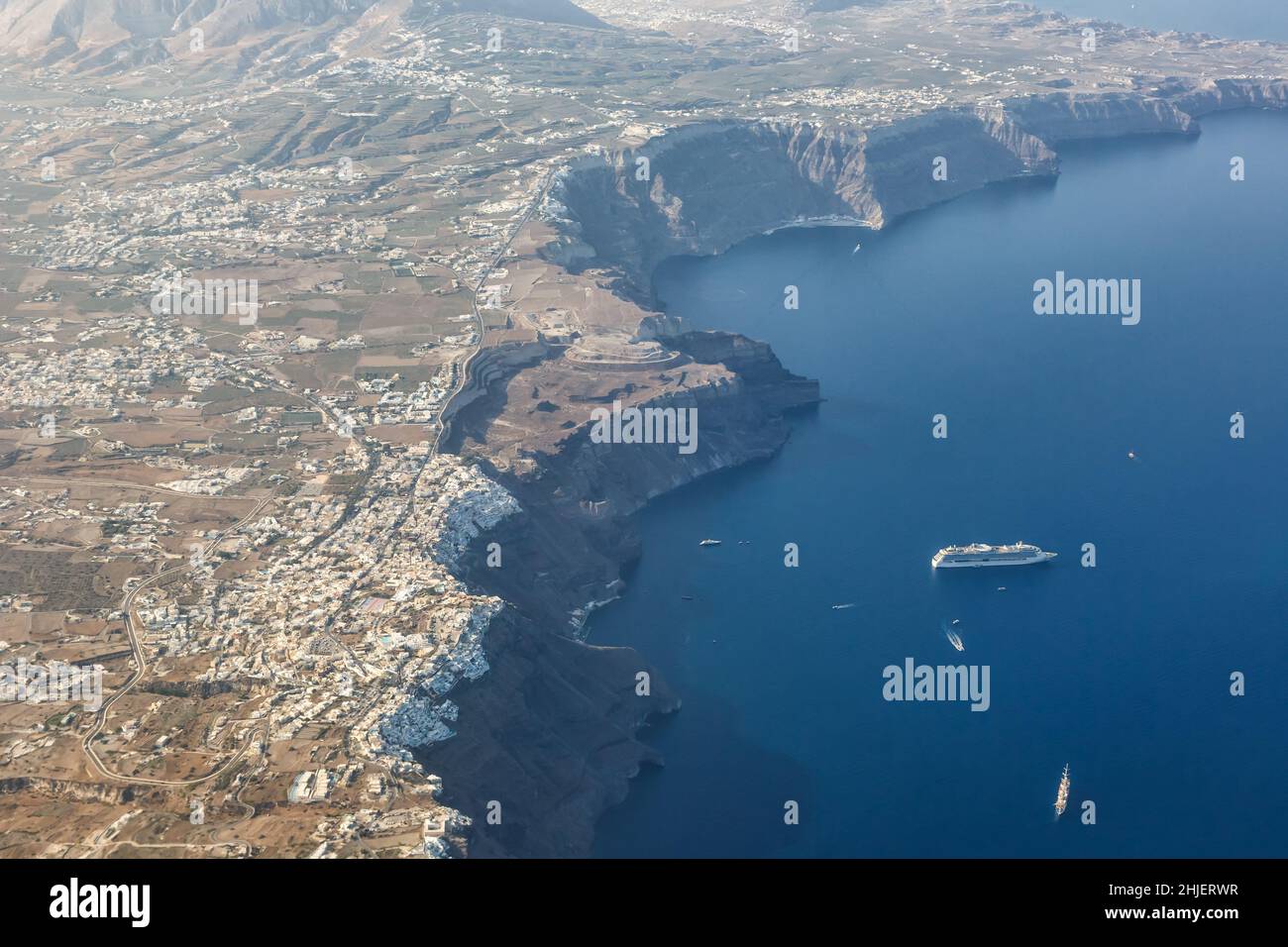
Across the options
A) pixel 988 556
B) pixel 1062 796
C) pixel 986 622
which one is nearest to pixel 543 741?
pixel 1062 796

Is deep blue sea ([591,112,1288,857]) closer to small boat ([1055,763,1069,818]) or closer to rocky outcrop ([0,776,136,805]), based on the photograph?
small boat ([1055,763,1069,818])

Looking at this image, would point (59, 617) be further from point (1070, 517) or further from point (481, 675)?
point (1070, 517)

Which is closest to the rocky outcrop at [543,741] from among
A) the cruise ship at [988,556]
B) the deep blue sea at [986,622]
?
the deep blue sea at [986,622]

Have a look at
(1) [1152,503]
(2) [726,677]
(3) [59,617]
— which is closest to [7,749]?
(3) [59,617]

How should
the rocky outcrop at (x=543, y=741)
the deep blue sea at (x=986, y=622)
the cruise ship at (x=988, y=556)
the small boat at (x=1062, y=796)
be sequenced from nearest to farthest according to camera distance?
the rocky outcrop at (x=543, y=741), the small boat at (x=1062, y=796), the deep blue sea at (x=986, y=622), the cruise ship at (x=988, y=556)

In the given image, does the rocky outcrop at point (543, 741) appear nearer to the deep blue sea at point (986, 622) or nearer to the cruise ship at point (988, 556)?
the deep blue sea at point (986, 622)

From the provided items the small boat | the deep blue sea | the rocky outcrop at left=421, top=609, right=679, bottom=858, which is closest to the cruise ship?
the deep blue sea

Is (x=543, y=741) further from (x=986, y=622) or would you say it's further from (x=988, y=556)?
(x=988, y=556)
